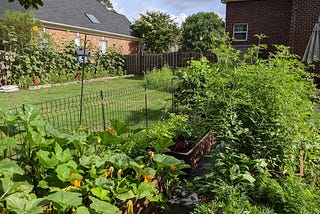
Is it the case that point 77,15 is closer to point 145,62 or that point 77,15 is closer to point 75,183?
point 145,62

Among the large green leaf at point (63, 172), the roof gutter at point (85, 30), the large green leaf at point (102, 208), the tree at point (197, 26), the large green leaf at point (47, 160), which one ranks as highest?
the tree at point (197, 26)

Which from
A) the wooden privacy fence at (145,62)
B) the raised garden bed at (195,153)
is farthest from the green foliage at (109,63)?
Result: the raised garden bed at (195,153)

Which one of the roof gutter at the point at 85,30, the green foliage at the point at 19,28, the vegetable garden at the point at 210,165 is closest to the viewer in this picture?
the vegetable garden at the point at 210,165

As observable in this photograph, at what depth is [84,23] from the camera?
16.9 m

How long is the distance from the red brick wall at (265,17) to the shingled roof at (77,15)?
365 inches

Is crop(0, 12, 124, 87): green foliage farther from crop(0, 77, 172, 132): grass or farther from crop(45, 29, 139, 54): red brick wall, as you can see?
crop(0, 77, 172, 132): grass

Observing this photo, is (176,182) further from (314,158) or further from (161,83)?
(161,83)

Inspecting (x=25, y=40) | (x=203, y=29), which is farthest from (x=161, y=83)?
(x=203, y=29)

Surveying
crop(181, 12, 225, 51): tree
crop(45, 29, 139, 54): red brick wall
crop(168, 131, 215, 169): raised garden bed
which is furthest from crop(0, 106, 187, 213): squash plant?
crop(181, 12, 225, 51): tree

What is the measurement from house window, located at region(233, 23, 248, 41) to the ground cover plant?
39.3 feet

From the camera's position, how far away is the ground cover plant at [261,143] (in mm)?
1715

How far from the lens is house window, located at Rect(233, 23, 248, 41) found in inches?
532

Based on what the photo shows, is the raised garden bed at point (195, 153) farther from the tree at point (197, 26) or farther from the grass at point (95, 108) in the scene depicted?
the tree at point (197, 26)

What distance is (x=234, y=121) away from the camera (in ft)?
7.00
